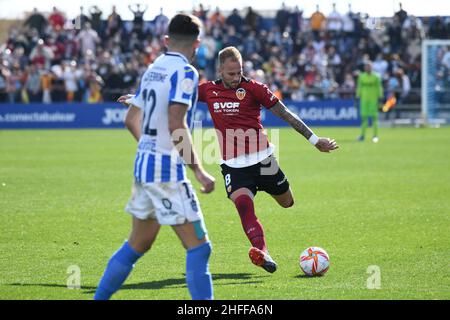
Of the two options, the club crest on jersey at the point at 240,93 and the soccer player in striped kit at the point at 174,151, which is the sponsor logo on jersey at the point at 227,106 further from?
the soccer player in striped kit at the point at 174,151

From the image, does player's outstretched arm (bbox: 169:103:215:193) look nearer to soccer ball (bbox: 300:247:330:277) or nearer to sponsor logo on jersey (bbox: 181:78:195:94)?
sponsor logo on jersey (bbox: 181:78:195:94)

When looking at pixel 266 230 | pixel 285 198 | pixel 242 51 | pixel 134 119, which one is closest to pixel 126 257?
pixel 134 119

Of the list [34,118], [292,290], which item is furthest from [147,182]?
[34,118]

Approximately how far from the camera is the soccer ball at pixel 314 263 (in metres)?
8.27

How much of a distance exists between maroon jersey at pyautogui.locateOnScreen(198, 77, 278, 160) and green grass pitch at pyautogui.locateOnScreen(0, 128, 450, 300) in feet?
3.92

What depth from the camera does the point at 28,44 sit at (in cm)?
3816

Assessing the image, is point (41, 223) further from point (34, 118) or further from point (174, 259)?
point (34, 118)

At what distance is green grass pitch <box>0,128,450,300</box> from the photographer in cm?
776

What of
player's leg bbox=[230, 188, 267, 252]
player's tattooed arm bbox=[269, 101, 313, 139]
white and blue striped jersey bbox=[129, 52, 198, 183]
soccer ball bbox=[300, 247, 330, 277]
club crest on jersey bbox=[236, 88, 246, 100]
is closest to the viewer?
white and blue striped jersey bbox=[129, 52, 198, 183]

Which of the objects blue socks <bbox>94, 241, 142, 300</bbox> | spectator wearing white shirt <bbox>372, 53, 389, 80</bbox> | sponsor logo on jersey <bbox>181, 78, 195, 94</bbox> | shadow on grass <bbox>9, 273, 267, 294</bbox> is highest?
sponsor logo on jersey <bbox>181, 78, 195, 94</bbox>

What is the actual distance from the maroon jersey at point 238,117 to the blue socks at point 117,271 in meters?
2.89

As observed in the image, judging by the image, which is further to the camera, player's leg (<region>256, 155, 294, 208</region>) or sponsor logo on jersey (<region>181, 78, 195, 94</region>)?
player's leg (<region>256, 155, 294, 208</region>)

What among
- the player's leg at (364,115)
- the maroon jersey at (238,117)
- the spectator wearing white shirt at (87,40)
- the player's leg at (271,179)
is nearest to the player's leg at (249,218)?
the player's leg at (271,179)

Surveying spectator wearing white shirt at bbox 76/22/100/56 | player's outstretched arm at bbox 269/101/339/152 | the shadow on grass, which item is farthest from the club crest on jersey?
spectator wearing white shirt at bbox 76/22/100/56
